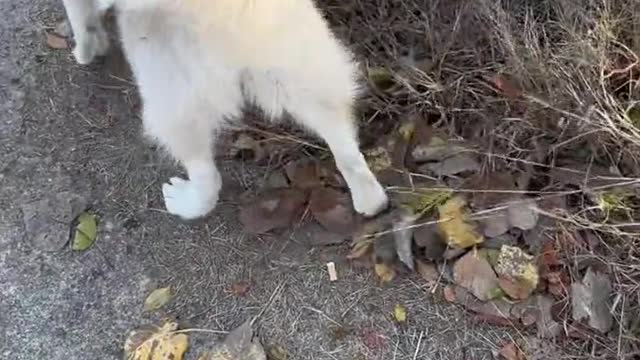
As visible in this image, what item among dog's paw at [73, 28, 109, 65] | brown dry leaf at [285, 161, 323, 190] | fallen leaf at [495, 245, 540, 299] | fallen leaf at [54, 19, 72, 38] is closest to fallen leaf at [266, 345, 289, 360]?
brown dry leaf at [285, 161, 323, 190]

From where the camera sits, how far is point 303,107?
5.86 feet

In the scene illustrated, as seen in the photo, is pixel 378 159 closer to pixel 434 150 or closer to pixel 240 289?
pixel 434 150

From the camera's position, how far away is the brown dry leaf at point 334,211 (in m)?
2.15

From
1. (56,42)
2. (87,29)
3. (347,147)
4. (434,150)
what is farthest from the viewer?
(56,42)

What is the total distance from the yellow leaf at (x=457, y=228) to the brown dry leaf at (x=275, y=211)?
0.31 m

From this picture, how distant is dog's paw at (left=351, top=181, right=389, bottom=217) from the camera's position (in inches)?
82.3

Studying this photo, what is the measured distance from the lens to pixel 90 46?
241 centimetres

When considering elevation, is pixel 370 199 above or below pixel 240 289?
above

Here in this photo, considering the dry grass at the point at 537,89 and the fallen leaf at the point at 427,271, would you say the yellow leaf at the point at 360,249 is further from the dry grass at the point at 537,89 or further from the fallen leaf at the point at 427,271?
the dry grass at the point at 537,89

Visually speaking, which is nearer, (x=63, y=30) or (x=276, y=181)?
(x=276, y=181)

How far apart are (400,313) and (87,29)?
100cm

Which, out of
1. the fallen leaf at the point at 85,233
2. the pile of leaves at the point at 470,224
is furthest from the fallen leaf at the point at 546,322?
the fallen leaf at the point at 85,233

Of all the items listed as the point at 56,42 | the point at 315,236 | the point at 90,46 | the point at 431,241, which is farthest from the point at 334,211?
the point at 56,42

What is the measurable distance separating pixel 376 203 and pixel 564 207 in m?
0.39
